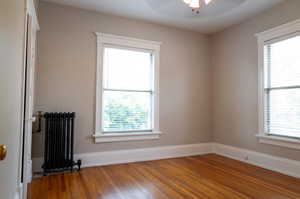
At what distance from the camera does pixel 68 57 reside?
3.50 m

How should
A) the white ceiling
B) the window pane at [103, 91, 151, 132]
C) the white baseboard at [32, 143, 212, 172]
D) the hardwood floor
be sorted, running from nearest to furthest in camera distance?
the hardwood floor, the white ceiling, the white baseboard at [32, 143, 212, 172], the window pane at [103, 91, 151, 132]

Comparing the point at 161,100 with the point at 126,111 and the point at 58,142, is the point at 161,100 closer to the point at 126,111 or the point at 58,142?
the point at 126,111

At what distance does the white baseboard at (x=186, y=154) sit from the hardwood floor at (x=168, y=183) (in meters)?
0.15

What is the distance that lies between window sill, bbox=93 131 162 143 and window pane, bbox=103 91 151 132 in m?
0.12

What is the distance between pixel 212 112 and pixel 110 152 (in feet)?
8.83

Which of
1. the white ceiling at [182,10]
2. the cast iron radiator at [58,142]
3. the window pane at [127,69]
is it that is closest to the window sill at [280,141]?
the white ceiling at [182,10]

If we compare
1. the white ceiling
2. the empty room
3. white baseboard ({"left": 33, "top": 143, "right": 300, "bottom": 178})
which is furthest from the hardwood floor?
the white ceiling

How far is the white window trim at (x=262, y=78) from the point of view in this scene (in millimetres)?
3142

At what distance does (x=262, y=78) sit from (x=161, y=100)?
2.03m

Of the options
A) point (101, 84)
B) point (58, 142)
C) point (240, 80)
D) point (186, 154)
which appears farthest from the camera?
point (186, 154)

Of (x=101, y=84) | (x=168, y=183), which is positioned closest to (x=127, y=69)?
(x=101, y=84)

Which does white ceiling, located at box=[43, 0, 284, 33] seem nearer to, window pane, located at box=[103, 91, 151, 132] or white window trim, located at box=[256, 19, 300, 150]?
white window trim, located at box=[256, 19, 300, 150]

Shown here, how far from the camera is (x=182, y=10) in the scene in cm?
284

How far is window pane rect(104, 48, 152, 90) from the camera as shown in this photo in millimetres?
3820
